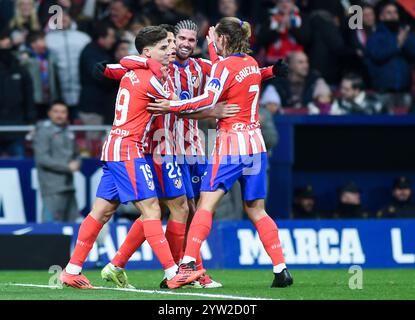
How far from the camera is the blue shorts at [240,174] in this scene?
34.9ft

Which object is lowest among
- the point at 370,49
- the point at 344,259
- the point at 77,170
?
the point at 344,259

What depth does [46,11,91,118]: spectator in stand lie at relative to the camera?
671 inches

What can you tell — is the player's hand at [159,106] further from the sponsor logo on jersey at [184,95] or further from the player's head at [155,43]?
the sponsor logo on jersey at [184,95]

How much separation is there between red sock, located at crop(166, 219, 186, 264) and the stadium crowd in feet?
17.2

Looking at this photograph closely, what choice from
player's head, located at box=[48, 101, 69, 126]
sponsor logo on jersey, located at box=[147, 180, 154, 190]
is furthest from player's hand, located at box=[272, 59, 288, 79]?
player's head, located at box=[48, 101, 69, 126]

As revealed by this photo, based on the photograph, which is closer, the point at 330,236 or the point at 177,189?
the point at 177,189

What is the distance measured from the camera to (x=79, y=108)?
17.0 metres

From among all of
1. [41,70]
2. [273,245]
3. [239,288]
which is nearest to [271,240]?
[273,245]

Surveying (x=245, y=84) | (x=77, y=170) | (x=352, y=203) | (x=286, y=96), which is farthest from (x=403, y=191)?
(x=245, y=84)

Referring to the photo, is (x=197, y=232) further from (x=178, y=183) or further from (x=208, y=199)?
(x=178, y=183)

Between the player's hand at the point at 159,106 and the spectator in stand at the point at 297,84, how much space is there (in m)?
6.91

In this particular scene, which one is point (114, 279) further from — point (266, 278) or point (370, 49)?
point (370, 49)

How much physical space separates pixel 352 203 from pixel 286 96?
1885 mm

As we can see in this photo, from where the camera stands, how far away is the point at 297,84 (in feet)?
58.0
